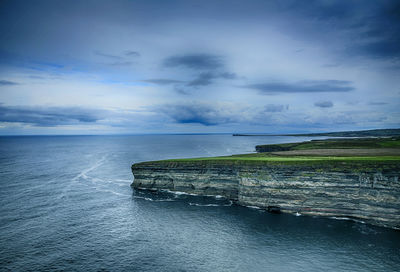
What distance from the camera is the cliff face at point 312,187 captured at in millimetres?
38969

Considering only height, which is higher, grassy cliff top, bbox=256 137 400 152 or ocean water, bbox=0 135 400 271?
grassy cliff top, bbox=256 137 400 152

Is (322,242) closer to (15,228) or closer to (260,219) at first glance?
(260,219)

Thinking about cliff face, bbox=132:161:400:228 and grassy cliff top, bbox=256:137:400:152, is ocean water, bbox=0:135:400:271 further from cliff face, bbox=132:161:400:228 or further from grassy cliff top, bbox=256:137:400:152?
grassy cliff top, bbox=256:137:400:152

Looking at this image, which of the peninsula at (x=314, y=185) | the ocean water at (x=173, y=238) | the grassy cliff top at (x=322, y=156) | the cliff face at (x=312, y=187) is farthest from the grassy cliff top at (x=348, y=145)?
the ocean water at (x=173, y=238)

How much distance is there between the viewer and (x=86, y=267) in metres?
27.3

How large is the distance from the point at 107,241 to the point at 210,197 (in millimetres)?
26799

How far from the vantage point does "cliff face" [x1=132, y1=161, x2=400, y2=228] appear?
3897 centimetres

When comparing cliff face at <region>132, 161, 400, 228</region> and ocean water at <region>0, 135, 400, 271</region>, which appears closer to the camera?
ocean water at <region>0, 135, 400, 271</region>

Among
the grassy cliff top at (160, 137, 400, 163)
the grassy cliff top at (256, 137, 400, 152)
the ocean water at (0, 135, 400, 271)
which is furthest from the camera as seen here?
the grassy cliff top at (256, 137, 400, 152)

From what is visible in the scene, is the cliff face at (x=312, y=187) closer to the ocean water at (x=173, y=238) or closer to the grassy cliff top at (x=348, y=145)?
the ocean water at (x=173, y=238)

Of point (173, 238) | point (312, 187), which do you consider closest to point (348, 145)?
point (312, 187)

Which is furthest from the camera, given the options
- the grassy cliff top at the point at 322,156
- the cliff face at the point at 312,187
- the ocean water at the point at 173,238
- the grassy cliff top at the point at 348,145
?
the grassy cliff top at the point at 348,145

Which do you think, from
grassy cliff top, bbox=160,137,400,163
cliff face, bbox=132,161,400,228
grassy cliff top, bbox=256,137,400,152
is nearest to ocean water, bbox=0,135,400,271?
cliff face, bbox=132,161,400,228

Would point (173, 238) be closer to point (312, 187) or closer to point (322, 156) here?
point (312, 187)
